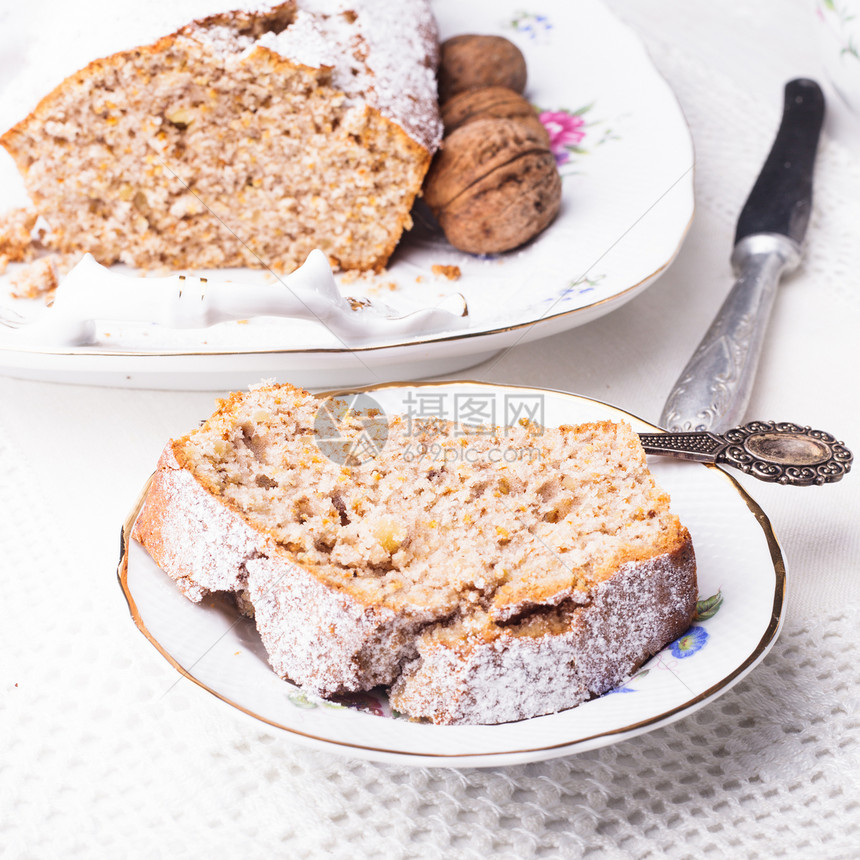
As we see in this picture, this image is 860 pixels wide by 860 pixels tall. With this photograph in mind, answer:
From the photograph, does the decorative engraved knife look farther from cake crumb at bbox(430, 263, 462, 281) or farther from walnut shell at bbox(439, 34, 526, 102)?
walnut shell at bbox(439, 34, 526, 102)

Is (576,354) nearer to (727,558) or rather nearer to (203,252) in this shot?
(727,558)

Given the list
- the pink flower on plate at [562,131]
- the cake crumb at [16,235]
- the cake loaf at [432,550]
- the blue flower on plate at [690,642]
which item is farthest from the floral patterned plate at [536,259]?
the blue flower on plate at [690,642]

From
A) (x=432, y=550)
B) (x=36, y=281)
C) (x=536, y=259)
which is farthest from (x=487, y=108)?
(x=432, y=550)

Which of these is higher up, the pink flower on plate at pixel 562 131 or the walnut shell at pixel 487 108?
the walnut shell at pixel 487 108

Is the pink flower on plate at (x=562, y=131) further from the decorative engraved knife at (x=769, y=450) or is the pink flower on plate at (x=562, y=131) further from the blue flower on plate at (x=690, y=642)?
the blue flower on plate at (x=690, y=642)

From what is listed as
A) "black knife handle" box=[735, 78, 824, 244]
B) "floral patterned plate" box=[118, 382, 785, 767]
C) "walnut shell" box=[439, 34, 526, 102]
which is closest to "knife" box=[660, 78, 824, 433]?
"black knife handle" box=[735, 78, 824, 244]

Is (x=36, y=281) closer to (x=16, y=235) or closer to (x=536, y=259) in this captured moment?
A: (x=16, y=235)
